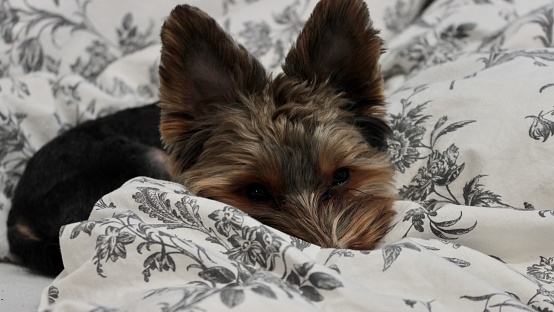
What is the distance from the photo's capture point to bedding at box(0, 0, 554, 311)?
1559 mm

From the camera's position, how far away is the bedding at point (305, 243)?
1.56 m

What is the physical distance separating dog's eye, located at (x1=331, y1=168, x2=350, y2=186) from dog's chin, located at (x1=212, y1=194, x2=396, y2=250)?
103 mm

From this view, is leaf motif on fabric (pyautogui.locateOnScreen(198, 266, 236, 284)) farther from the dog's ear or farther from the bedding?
the dog's ear

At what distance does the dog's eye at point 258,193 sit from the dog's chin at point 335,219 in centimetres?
3

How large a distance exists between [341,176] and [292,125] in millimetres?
262

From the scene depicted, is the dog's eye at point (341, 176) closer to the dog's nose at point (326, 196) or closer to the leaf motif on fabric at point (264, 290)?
the dog's nose at point (326, 196)

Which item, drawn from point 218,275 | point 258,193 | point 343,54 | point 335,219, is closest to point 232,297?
point 218,275

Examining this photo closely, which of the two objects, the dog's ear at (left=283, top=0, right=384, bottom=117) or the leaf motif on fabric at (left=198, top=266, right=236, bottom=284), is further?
the dog's ear at (left=283, top=0, right=384, bottom=117)

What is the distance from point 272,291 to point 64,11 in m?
2.96

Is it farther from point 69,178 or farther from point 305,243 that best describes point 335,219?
point 69,178

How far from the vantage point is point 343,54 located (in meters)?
2.43

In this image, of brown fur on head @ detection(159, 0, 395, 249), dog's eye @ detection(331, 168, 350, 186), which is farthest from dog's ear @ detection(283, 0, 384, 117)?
dog's eye @ detection(331, 168, 350, 186)

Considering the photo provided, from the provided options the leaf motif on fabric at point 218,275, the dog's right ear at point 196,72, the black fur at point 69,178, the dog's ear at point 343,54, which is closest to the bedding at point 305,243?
the leaf motif on fabric at point 218,275

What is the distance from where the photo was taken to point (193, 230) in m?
1.79
